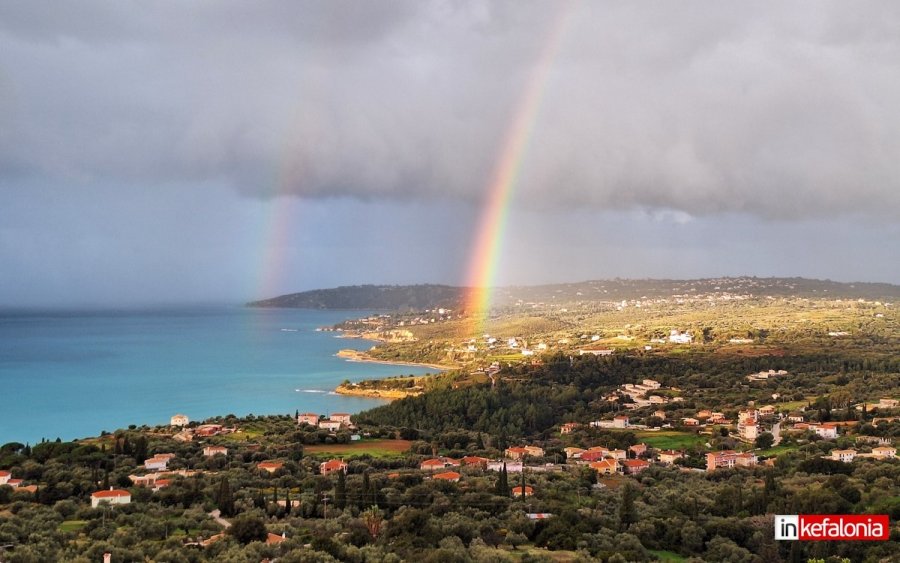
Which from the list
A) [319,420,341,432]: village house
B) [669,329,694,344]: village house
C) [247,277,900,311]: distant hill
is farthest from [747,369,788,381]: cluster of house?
[247,277,900,311]: distant hill

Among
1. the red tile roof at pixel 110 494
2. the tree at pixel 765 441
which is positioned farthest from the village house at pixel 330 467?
the tree at pixel 765 441

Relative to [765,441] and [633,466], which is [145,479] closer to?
[633,466]

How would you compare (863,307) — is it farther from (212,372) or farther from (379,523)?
(379,523)

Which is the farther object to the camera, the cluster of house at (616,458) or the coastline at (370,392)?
the coastline at (370,392)

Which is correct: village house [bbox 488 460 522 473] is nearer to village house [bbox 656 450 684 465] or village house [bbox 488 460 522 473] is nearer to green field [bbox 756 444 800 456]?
village house [bbox 656 450 684 465]

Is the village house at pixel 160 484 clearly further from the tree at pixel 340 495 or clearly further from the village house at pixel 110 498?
the tree at pixel 340 495

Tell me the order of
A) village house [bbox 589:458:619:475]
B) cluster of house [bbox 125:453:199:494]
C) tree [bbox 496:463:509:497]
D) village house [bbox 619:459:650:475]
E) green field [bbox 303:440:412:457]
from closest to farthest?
tree [bbox 496:463:509:497] < cluster of house [bbox 125:453:199:494] < village house [bbox 589:458:619:475] < village house [bbox 619:459:650:475] < green field [bbox 303:440:412:457]
